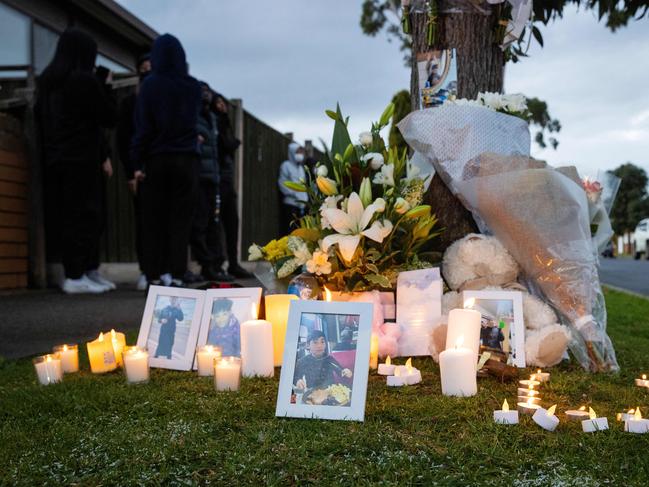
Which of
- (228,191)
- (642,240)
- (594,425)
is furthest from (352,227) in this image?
(642,240)

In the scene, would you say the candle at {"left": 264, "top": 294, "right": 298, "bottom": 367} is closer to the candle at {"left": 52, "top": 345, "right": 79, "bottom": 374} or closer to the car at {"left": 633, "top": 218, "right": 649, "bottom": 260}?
the candle at {"left": 52, "top": 345, "right": 79, "bottom": 374}

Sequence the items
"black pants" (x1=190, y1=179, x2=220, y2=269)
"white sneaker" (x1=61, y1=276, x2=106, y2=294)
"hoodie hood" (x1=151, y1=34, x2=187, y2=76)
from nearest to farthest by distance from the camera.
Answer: "hoodie hood" (x1=151, y1=34, x2=187, y2=76), "white sneaker" (x1=61, y1=276, x2=106, y2=294), "black pants" (x1=190, y1=179, x2=220, y2=269)

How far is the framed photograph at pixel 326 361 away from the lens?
6.25 feet

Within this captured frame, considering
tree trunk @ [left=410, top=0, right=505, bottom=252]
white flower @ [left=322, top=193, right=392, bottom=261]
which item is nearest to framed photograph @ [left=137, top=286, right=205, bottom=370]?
white flower @ [left=322, top=193, right=392, bottom=261]

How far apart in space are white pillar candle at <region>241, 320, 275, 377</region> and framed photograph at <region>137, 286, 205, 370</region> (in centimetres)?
35

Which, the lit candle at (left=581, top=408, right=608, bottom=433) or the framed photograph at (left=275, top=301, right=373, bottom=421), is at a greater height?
the framed photograph at (left=275, top=301, right=373, bottom=421)

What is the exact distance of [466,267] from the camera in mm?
3000

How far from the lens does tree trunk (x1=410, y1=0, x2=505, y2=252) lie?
3268 mm

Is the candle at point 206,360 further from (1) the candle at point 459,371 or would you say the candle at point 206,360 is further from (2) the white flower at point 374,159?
(2) the white flower at point 374,159

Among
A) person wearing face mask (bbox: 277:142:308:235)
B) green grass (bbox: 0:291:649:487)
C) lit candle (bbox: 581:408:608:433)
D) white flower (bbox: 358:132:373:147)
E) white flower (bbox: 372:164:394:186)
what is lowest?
green grass (bbox: 0:291:649:487)

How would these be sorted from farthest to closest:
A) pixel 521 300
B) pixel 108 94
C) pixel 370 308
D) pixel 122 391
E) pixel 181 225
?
pixel 108 94
pixel 181 225
pixel 521 300
pixel 122 391
pixel 370 308

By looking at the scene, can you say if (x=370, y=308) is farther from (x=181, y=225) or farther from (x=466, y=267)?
(x=181, y=225)

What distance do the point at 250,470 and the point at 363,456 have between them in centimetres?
29


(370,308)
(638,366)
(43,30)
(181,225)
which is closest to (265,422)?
(370,308)
